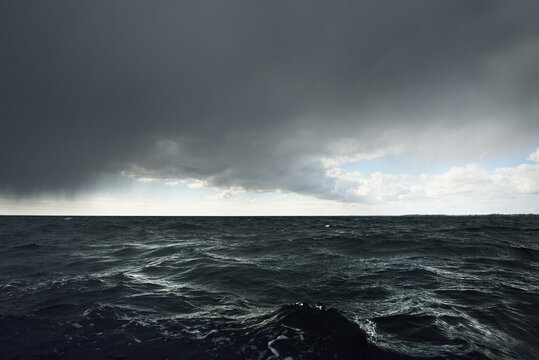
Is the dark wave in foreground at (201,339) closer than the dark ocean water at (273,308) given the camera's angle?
Yes

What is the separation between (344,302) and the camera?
30.7ft

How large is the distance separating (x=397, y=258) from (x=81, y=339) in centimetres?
1731

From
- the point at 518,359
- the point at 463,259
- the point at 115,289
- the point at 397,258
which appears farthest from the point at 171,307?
the point at 463,259

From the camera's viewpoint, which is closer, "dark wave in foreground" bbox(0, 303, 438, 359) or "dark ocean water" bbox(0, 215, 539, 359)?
"dark wave in foreground" bbox(0, 303, 438, 359)

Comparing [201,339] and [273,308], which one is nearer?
[201,339]

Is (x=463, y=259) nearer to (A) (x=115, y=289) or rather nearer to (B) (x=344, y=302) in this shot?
(B) (x=344, y=302)

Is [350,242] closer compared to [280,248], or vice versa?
[280,248]

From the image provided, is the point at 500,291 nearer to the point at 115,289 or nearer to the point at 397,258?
the point at 397,258

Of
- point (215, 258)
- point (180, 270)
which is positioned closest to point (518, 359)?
point (180, 270)

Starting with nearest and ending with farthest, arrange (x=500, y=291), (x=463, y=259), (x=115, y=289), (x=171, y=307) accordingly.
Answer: (x=171, y=307) < (x=500, y=291) < (x=115, y=289) < (x=463, y=259)

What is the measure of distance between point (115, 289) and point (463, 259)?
2033cm

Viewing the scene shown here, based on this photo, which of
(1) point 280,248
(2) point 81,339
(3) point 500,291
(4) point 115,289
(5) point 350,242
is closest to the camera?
(2) point 81,339

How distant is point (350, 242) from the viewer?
24.1 metres

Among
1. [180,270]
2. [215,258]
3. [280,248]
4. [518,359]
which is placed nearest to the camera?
[518,359]
